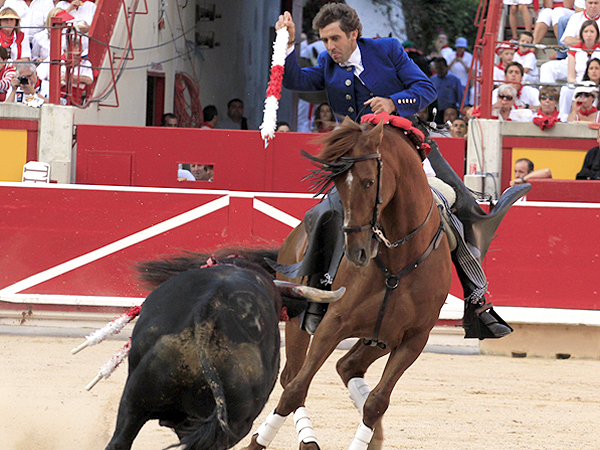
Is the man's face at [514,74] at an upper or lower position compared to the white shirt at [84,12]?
lower

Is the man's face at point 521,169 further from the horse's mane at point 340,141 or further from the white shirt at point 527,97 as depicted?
the horse's mane at point 340,141

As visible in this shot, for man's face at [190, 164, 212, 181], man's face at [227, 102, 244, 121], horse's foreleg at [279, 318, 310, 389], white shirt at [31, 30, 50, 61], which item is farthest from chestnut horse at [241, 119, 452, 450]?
man's face at [227, 102, 244, 121]

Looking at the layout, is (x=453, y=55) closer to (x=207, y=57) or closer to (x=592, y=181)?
(x=207, y=57)

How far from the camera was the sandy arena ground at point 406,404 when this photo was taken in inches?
181

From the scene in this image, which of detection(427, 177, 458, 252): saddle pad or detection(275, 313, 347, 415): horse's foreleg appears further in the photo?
detection(427, 177, 458, 252): saddle pad

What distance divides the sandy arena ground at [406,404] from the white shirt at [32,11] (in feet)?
15.4

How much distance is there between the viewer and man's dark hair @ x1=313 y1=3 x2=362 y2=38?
4.24 meters

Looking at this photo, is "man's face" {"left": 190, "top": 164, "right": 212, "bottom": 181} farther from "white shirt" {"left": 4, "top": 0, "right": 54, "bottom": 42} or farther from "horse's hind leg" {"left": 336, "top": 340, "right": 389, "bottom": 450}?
"horse's hind leg" {"left": 336, "top": 340, "right": 389, "bottom": 450}

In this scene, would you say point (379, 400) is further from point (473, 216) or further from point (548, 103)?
point (548, 103)

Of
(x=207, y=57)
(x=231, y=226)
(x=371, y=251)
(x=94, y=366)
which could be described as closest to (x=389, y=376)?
(x=371, y=251)

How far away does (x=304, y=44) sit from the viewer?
1606cm

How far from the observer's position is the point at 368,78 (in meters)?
4.48

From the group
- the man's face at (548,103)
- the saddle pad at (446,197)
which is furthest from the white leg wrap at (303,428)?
the man's face at (548,103)

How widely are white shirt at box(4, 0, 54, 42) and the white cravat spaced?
22.7ft
